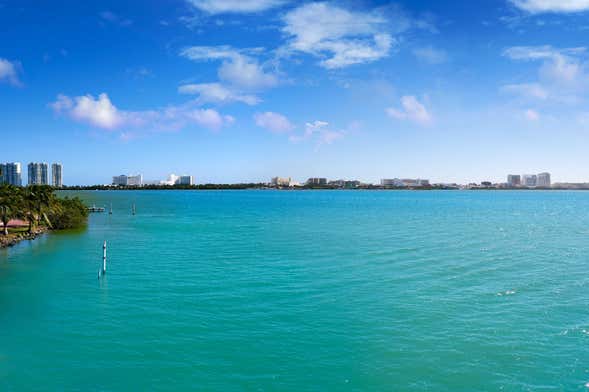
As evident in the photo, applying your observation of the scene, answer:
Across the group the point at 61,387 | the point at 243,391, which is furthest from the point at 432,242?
the point at 61,387

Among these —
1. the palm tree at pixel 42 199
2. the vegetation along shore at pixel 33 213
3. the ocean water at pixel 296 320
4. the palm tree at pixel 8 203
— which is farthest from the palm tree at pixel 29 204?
the ocean water at pixel 296 320

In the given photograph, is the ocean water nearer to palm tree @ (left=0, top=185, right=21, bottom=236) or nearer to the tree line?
palm tree @ (left=0, top=185, right=21, bottom=236)

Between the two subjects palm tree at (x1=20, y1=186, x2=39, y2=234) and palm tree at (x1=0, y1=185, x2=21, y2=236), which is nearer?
palm tree at (x1=0, y1=185, x2=21, y2=236)

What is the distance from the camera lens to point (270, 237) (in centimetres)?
6850

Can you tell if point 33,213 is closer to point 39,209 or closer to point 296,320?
point 39,209

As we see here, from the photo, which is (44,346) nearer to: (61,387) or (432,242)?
(61,387)

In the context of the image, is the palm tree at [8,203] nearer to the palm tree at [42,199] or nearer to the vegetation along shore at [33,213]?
the vegetation along shore at [33,213]

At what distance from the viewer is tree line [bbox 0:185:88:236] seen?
61719mm

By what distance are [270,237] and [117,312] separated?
39.4 meters

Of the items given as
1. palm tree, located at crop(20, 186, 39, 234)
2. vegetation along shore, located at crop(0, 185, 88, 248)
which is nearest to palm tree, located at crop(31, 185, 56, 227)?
vegetation along shore, located at crop(0, 185, 88, 248)

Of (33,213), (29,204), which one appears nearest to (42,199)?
(29,204)

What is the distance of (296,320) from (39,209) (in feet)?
182

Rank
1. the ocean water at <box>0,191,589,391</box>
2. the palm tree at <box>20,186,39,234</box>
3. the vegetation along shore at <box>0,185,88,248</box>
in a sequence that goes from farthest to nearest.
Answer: the palm tree at <box>20,186,39,234</box> < the vegetation along shore at <box>0,185,88,248</box> < the ocean water at <box>0,191,589,391</box>

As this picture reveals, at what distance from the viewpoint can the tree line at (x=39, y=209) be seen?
6172 cm
